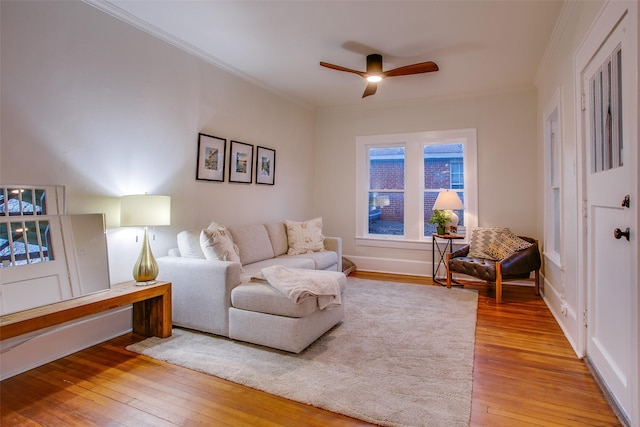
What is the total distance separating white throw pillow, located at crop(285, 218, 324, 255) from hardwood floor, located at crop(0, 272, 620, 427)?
7.60ft

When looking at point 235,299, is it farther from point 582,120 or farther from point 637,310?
point 582,120

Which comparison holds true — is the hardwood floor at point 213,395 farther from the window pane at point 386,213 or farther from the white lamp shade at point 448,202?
the window pane at point 386,213

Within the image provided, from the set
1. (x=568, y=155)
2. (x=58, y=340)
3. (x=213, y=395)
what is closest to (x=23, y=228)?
(x=58, y=340)

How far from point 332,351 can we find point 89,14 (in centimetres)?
319

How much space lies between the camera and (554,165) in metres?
3.73

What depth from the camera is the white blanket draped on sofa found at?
2.47 metres

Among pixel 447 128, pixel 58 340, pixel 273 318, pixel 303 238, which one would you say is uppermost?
pixel 447 128

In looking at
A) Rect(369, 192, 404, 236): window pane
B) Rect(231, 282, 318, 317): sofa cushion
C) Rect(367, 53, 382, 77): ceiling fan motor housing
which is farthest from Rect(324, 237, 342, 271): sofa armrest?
Rect(367, 53, 382, 77): ceiling fan motor housing

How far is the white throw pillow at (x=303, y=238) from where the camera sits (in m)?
4.52

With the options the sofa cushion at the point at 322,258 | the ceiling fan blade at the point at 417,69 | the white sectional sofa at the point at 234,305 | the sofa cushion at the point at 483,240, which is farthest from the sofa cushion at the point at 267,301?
the sofa cushion at the point at 483,240

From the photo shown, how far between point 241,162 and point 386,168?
2.44 metres

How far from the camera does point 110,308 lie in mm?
2359

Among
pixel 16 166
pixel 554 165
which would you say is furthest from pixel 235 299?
pixel 554 165

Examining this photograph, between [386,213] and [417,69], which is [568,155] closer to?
[417,69]
